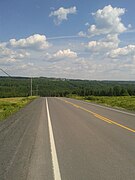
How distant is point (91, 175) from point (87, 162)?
108 centimetres

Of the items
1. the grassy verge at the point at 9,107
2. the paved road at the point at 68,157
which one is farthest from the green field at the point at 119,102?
the paved road at the point at 68,157

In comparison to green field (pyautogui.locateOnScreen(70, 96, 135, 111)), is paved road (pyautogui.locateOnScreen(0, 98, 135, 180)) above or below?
below

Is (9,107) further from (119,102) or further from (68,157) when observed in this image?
(68,157)

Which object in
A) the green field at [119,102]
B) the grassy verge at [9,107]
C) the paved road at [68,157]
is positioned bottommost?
the grassy verge at [9,107]

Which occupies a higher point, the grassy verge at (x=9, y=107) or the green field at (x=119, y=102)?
the green field at (x=119, y=102)

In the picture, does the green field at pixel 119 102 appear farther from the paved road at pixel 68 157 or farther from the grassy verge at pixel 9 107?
the paved road at pixel 68 157

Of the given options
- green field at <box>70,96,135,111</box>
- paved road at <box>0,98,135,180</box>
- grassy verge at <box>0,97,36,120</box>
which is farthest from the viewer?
green field at <box>70,96,135,111</box>

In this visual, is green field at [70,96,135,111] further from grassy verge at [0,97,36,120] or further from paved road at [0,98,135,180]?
paved road at [0,98,135,180]

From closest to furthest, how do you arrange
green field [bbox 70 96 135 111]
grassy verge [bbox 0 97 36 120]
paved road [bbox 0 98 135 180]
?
paved road [bbox 0 98 135 180] → grassy verge [bbox 0 97 36 120] → green field [bbox 70 96 135 111]

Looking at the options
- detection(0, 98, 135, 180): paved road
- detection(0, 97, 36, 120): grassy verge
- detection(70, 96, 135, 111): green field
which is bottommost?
detection(0, 97, 36, 120): grassy verge

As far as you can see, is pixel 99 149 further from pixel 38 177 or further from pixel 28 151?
pixel 38 177

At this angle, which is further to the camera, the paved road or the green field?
the green field

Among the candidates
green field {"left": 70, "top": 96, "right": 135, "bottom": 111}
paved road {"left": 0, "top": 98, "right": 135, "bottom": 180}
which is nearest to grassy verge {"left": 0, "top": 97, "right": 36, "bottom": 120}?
paved road {"left": 0, "top": 98, "right": 135, "bottom": 180}

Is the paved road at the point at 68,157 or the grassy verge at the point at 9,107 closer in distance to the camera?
the paved road at the point at 68,157
